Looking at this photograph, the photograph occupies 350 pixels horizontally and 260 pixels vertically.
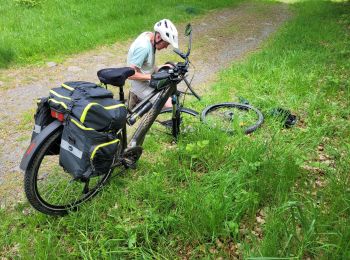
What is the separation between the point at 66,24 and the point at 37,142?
8.53 meters

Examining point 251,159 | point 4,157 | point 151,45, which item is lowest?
point 4,157

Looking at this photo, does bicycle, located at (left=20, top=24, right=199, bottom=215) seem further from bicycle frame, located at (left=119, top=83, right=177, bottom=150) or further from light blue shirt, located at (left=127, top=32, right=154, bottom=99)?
light blue shirt, located at (left=127, top=32, right=154, bottom=99)

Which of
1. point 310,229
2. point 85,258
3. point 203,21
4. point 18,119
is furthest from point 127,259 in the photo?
point 203,21

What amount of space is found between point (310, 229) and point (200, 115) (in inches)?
122

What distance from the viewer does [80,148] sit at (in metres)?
3.42

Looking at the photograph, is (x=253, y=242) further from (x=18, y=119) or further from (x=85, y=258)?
(x=18, y=119)

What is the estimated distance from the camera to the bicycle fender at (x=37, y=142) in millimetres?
3469

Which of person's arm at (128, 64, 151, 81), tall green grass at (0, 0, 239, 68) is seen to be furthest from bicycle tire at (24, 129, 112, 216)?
tall green grass at (0, 0, 239, 68)

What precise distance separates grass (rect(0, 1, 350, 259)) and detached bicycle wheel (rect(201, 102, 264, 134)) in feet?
0.70

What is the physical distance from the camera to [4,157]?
5383 millimetres

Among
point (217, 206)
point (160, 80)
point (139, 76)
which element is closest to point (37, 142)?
point (160, 80)

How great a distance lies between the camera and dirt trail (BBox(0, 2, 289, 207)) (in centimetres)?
549

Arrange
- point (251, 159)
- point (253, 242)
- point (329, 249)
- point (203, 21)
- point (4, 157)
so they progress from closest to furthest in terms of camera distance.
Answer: point (329, 249)
point (253, 242)
point (251, 159)
point (4, 157)
point (203, 21)

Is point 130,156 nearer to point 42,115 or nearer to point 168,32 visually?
point 42,115
